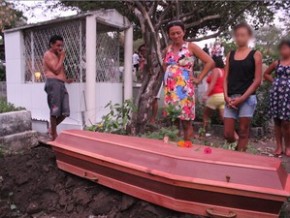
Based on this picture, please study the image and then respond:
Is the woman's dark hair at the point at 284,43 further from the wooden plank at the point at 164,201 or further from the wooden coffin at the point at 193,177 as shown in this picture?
the wooden plank at the point at 164,201

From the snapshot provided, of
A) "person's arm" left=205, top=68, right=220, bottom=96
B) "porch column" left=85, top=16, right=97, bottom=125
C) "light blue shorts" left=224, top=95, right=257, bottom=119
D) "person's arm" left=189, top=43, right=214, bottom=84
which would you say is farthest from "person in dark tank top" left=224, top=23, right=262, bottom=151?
"porch column" left=85, top=16, right=97, bottom=125

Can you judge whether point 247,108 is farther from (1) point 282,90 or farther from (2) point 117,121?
(2) point 117,121

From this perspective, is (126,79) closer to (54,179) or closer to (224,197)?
(54,179)

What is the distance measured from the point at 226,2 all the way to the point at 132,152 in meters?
5.91

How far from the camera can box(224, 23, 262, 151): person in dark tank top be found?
3621mm

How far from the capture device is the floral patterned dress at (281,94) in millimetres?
4551

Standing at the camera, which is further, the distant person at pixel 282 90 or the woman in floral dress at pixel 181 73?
the distant person at pixel 282 90

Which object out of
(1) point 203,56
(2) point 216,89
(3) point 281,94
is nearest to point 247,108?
(1) point 203,56

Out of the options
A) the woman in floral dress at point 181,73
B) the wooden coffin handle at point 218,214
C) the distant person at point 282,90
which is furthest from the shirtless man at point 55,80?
the wooden coffin handle at point 218,214

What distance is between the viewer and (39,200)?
295 cm

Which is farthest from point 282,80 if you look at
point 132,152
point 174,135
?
point 132,152

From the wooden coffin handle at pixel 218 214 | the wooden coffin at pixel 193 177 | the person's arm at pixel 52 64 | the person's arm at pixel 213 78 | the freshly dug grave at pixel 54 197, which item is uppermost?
the person's arm at pixel 52 64

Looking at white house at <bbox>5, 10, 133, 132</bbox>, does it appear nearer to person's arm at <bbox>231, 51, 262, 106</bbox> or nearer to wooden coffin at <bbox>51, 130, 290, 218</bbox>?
person's arm at <bbox>231, 51, 262, 106</bbox>

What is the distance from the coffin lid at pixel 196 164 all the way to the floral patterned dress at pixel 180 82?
1006 mm
